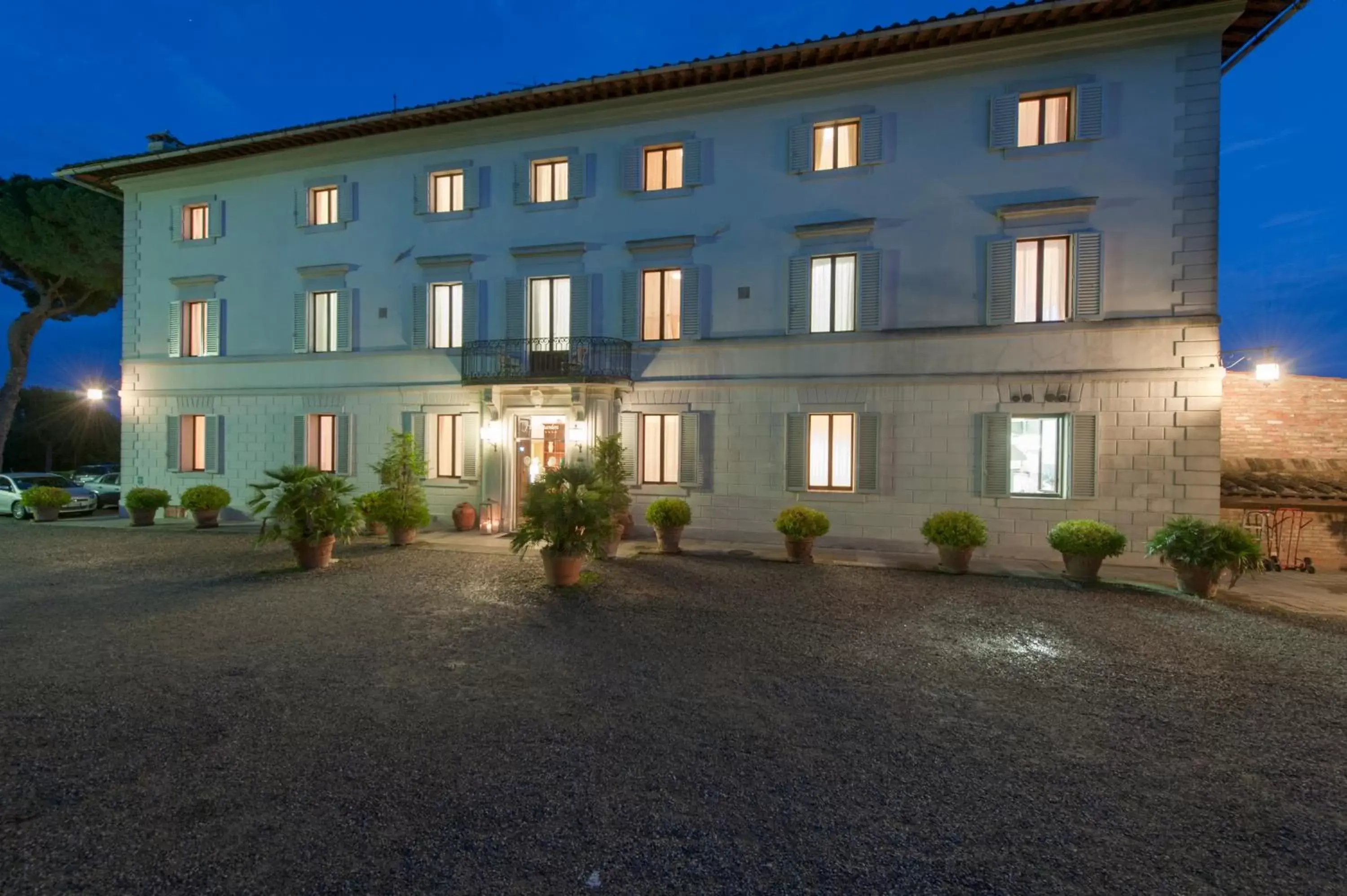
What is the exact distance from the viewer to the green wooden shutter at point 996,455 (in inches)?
478

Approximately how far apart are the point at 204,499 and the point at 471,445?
7.29m

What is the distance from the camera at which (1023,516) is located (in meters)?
12.1

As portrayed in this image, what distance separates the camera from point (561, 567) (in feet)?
29.6

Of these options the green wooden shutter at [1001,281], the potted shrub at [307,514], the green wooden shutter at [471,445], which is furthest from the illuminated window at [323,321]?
the green wooden shutter at [1001,281]

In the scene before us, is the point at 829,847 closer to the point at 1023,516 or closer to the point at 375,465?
the point at 1023,516

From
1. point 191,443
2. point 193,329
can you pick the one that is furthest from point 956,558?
point 193,329

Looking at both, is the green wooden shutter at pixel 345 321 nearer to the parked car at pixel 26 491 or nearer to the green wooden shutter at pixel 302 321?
the green wooden shutter at pixel 302 321

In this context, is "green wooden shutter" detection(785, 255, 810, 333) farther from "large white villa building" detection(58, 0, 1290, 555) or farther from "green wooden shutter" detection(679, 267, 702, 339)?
"green wooden shutter" detection(679, 267, 702, 339)

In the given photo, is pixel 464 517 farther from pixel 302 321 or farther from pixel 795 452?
pixel 795 452

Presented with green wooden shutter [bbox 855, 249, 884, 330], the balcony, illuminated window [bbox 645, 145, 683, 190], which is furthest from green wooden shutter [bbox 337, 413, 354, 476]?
green wooden shutter [bbox 855, 249, 884, 330]

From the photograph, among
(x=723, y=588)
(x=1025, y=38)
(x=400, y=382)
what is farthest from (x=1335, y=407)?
(x=400, y=382)

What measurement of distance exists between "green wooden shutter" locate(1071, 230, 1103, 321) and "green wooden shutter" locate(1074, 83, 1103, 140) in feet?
6.18

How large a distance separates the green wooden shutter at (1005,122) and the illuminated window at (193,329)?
20.9m

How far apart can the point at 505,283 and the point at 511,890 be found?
46.0 feet
